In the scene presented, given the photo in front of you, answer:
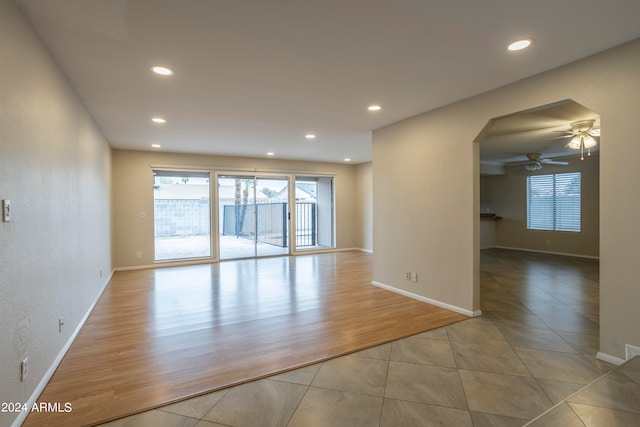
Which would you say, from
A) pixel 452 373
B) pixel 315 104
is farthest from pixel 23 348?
pixel 315 104

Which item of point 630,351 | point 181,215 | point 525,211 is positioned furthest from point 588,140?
point 181,215

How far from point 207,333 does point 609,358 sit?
135 inches

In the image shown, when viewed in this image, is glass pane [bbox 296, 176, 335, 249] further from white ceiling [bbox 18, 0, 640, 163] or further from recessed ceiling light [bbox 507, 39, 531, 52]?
recessed ceiling light [bbox 507, 39, 531, 52]

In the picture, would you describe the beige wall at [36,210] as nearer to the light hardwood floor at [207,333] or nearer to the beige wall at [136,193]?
the light hardwood floor at [207,333]

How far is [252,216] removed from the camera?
7.62m

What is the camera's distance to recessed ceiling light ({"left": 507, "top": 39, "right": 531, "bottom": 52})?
2.29 metres

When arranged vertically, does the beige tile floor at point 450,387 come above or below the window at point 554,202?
below

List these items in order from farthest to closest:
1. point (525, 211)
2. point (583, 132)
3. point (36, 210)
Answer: point (525, 211), point (583, 132), point (36, 210)

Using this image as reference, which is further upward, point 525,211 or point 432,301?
point 525,211

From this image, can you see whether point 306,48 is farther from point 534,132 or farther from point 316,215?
point 316,215

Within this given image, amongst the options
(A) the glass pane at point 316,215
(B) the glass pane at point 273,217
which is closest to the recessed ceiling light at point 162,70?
(B) the glass pane at point 273,217

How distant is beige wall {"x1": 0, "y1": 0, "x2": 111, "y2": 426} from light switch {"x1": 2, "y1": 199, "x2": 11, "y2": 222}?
0.04m

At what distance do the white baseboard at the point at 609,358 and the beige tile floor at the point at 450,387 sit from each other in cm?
6

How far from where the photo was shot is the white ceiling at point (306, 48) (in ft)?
6.31
